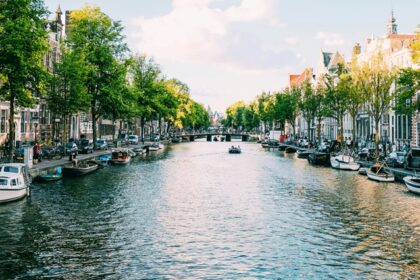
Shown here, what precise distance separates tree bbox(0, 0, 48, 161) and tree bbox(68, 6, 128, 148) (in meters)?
29.7

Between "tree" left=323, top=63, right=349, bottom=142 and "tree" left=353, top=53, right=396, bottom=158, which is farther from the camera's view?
"tree" left=323, top=63, right=349, bottom=142

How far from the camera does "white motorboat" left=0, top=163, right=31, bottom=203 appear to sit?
33.7 m

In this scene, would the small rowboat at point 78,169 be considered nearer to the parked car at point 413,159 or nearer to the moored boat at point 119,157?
the moored boat at point 119,157

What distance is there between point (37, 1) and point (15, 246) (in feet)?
91.5

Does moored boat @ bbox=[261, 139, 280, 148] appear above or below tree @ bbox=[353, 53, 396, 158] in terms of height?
below

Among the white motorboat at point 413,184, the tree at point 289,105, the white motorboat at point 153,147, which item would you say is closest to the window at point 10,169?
the white motorboat at point 413,184

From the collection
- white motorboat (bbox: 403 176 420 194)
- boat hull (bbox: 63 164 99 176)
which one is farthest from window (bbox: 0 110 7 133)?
white motorboat (bbox: 403 176 420 194)

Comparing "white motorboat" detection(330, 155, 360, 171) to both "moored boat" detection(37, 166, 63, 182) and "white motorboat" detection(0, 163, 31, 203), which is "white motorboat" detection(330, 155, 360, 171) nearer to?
"moored boat" detection(37, 166, 63, 182)

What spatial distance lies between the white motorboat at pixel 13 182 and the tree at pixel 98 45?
3970cm

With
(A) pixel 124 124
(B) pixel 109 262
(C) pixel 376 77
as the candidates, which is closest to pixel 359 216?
(B) pixel 109 262

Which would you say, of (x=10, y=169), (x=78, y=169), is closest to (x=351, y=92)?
(x=78, y=169)

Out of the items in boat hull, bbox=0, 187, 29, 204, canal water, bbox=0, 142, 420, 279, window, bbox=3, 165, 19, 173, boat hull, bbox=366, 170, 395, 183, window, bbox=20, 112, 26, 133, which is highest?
window, bbox=20, 112, 26, 133

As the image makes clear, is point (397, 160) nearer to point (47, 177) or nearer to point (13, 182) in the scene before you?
point (47, 177)

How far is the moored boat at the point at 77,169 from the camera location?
5072 cm
